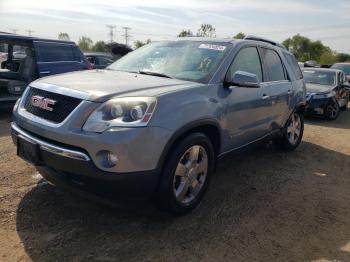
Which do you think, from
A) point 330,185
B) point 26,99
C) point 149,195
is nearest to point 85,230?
point 149,195

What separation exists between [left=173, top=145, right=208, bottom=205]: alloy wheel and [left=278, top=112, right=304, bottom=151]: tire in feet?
8.97

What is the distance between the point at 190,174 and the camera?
12.8ft

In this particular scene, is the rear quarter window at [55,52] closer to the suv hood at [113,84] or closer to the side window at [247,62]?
the suv hood at [113,84]

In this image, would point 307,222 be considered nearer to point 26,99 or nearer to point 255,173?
point 255,173

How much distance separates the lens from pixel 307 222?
4102 millimetres

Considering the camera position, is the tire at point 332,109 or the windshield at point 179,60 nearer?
the windshield at point 179,60

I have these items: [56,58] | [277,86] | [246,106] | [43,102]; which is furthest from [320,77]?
[43,102]

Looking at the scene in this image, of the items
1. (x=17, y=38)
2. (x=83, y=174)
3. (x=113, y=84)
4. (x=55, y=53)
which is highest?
(x=17, y=38)

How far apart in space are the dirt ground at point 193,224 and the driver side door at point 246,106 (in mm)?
643

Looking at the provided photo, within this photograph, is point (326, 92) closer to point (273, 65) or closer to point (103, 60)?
point (273, 65)

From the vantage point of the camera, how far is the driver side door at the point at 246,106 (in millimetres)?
4467

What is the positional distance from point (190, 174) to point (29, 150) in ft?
4.88

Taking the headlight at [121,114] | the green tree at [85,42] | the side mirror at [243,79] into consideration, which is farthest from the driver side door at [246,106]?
the green tree at [85,42]

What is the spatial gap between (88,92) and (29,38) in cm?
605
